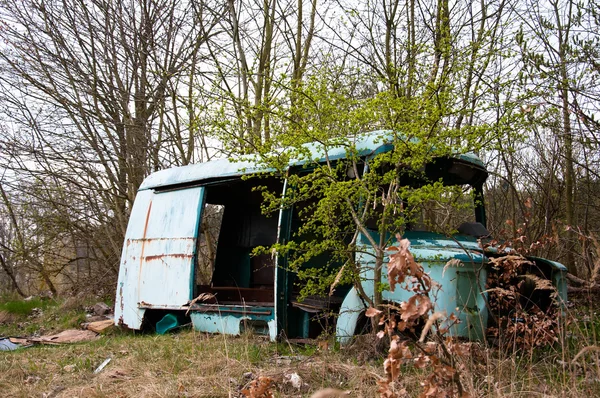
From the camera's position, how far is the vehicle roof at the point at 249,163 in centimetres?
544

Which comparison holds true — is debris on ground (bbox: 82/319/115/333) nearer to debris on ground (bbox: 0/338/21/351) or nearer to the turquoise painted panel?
debris on ground (bbox: 0/338/21/351)

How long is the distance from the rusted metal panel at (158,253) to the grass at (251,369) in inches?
34.6

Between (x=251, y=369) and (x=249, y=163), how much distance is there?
2.54 metres

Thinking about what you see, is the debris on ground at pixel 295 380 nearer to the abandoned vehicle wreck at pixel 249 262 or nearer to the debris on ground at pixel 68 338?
the abandoned vehicle wreck at pixel 249 262

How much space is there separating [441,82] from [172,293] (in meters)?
4.33

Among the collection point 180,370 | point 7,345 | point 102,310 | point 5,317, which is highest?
point 180,370

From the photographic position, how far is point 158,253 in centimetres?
769

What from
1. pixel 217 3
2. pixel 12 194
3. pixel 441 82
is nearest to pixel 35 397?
pixel 441 82

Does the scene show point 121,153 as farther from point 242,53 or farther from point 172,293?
point 172,293

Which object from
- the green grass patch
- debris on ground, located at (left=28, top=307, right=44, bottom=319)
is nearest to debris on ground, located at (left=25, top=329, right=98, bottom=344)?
debris on ground, located at (left=28, top=307, right=44, bottom=319)

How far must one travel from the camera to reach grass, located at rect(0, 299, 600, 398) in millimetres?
3863

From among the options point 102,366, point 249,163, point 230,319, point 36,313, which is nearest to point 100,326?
point 230,319

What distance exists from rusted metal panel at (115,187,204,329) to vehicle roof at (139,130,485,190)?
0.18 meters

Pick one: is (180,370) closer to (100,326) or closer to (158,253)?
(158,253)
